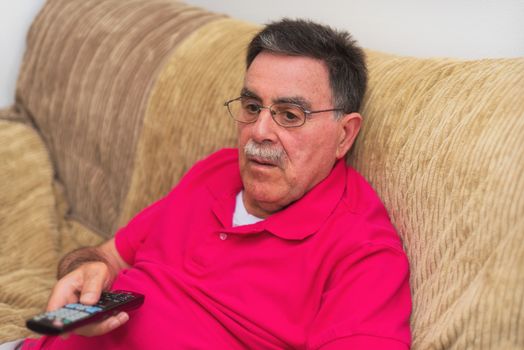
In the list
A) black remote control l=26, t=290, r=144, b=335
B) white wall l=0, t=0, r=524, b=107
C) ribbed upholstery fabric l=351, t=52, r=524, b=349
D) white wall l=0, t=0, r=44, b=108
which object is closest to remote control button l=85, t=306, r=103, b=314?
black remote control l=26, t=290, r=144, b=335

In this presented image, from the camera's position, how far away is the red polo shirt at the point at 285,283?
101 centimetres

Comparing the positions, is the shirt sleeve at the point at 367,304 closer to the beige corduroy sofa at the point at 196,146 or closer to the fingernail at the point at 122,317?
the beige corduroy sofa at the point at 196,146

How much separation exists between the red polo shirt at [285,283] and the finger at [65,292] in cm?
8

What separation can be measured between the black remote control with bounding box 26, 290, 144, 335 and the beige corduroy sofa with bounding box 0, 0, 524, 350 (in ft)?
1.30

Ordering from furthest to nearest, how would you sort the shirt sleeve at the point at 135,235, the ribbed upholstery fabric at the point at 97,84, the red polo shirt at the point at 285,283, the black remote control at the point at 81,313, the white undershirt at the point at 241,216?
1. the ribbed upholstery fabric at the point at 97,84
2. the shirt sleeve at the point at 135,235
3. the white undershirt at the point at 241,216
4. the red polo shirt at the point at 285,283
5. the black remote control at the point at 81,313

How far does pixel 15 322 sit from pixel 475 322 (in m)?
1.02

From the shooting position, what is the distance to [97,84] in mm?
1788

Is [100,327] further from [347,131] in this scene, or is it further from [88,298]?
[347,131]

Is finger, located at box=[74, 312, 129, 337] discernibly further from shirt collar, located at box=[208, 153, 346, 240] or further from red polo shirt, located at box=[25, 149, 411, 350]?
shirt collar, located at box=[208, 153, 346, 240]

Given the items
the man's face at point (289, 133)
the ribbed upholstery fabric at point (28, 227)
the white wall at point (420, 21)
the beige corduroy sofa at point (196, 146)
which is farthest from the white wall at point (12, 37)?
the man's face at point (289, 133)

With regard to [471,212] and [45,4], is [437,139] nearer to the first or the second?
[471,212]

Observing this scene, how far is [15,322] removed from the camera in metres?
1.38

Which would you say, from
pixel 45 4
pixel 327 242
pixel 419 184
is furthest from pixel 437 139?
pixel 45 4

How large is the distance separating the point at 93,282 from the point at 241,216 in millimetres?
329
